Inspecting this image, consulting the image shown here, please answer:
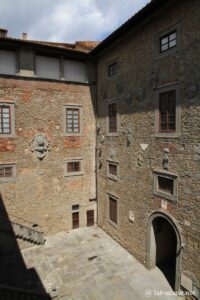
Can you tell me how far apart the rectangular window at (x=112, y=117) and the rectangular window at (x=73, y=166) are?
136 inches

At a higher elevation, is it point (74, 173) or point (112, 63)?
point (112, 63)

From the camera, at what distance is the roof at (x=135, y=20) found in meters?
9.38

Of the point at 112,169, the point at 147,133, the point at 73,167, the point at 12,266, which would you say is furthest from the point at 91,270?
the point at 147,133

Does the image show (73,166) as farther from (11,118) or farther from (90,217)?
(11,118)

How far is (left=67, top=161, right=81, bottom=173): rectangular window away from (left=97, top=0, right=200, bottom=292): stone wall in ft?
4.86

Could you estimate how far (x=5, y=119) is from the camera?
13.1 m

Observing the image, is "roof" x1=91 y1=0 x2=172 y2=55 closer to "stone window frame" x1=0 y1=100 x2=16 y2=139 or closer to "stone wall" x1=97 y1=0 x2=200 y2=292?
"stone wall" x1=97 y1=0 x2=200 y2=292

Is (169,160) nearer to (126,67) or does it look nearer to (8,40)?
(126,67)

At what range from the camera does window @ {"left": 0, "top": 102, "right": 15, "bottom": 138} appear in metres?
13.0

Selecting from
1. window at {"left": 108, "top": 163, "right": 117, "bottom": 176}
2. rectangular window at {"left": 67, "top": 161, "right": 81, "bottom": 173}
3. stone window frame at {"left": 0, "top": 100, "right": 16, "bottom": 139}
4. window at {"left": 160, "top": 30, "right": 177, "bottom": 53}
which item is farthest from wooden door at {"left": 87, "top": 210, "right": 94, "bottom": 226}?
window at {"left": 160, "top": 30, "right": 177, "bottom": 53}

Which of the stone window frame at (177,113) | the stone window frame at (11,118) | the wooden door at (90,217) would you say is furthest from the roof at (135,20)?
the wooden door at (90,217)

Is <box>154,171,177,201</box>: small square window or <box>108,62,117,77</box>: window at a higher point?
<box>108,62,117,77</box>: window

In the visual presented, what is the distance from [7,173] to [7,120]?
3.19 meters

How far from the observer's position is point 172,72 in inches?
368
